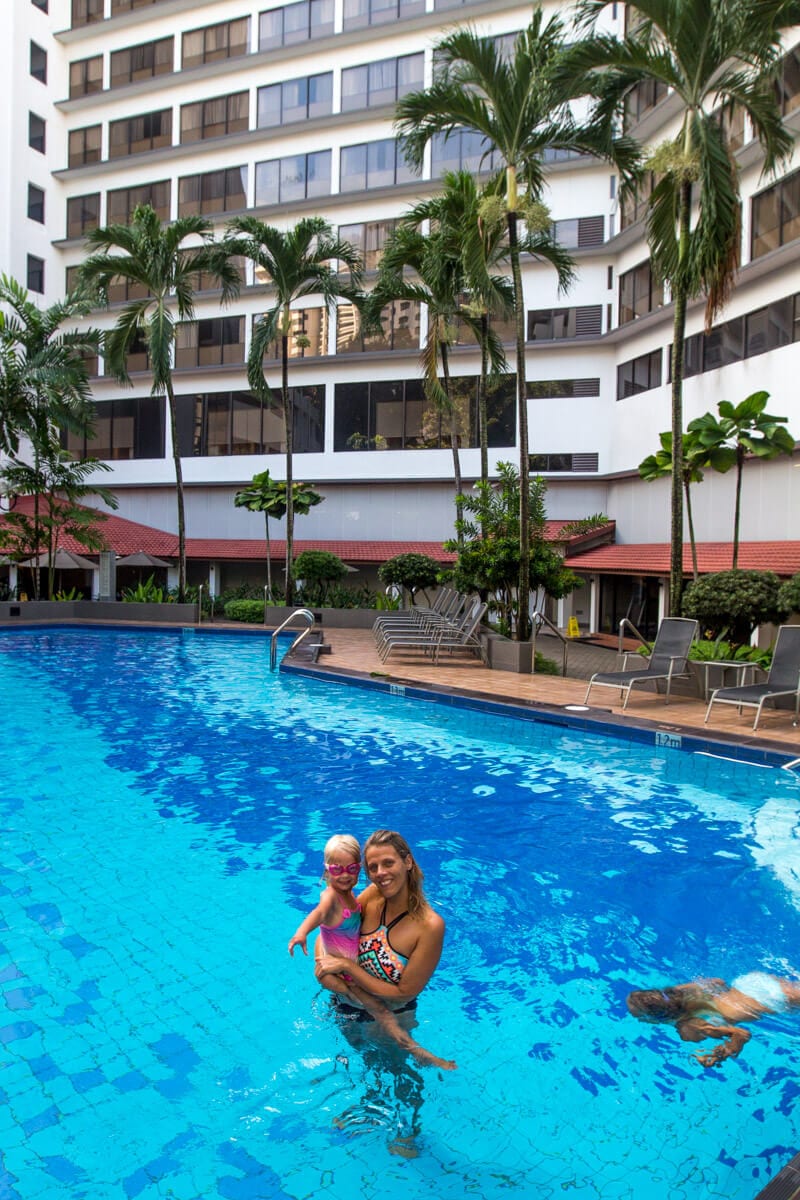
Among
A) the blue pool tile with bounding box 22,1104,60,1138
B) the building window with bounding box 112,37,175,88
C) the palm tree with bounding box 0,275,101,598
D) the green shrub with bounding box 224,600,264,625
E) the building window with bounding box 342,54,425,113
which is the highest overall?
the building window with bounding box 112,37,175,88

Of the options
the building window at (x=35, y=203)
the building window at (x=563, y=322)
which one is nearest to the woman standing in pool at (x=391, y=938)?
the building window at (x=563, y=322)

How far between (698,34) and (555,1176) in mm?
13366

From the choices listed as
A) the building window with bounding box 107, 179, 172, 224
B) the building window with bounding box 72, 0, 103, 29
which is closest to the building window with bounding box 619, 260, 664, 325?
the building window with bounding box 107, 179, 172, 224

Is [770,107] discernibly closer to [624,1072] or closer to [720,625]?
[720,625]

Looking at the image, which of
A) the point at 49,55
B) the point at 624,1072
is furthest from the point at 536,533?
the point at 49,55

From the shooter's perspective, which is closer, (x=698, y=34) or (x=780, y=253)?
(x=698, y=34)

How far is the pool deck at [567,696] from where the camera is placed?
9.65 m

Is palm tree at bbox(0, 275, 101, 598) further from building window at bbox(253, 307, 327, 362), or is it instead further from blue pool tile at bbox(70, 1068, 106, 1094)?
blue pool tile at bbox(70, 1068, 106, 1094)

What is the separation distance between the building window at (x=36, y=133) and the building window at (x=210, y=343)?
1021 cm

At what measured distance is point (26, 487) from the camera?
79.6 feet

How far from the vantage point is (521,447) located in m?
14.7

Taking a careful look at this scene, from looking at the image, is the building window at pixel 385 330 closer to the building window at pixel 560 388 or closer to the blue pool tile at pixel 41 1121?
the building window at pixel 560 388

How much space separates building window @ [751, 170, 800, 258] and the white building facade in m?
2.83

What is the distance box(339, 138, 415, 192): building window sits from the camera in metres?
30.4
